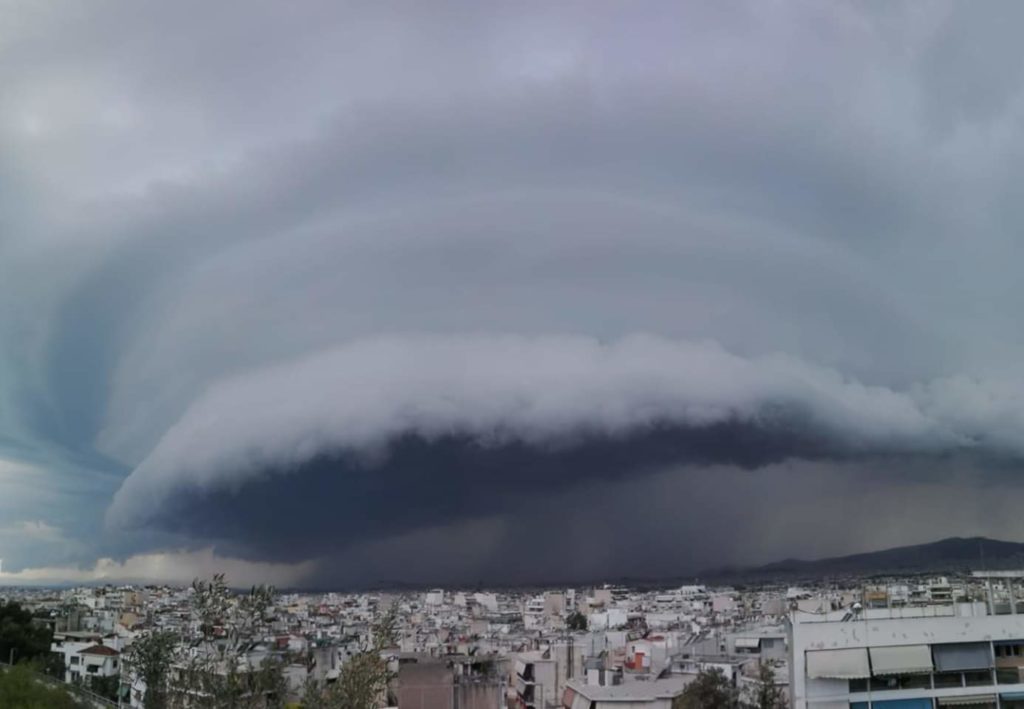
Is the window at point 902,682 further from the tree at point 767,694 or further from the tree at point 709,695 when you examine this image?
the tree at point 709,695

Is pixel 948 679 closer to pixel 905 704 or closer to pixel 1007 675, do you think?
pixel 905 704

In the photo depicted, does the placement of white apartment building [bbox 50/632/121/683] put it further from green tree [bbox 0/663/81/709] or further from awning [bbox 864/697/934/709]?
awning [bbox 864/697/934/709]

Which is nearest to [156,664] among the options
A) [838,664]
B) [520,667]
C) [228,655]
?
[228,655]

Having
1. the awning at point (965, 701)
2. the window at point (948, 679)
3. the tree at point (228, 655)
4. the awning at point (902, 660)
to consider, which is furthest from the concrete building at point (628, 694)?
the tree at point (228, 655)

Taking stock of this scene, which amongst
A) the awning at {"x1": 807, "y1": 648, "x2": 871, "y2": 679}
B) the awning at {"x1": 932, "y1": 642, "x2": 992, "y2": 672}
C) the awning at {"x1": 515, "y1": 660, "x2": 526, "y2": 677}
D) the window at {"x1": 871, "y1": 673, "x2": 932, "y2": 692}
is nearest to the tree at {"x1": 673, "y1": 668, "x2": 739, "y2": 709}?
the awning at {"x1": 807, "y1": 648, "x2": 871, "y2": 679}

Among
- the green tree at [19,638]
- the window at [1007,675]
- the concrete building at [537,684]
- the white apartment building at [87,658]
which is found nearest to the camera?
the window at [1007,675]

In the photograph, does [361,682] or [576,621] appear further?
[576,621]

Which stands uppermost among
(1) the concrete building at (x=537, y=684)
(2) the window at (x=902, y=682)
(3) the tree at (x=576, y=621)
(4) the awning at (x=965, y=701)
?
(3) the tree at (x=576, y=621)
